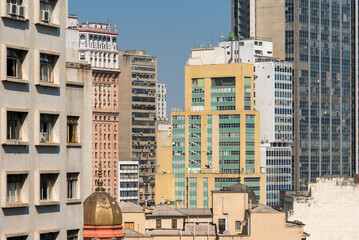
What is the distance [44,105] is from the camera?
33500mm

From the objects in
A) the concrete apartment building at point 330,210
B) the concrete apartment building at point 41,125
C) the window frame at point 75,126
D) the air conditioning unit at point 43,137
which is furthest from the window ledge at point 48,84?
the concrete apartment building at point 330,210

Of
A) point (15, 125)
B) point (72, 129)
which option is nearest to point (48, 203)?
point (15, 125)

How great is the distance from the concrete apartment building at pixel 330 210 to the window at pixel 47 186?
390 feet

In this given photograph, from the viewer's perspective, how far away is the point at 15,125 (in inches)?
1281

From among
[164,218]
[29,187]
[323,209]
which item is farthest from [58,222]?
[323,209]

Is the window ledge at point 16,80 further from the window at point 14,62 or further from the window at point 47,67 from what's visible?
the window at point 47,67

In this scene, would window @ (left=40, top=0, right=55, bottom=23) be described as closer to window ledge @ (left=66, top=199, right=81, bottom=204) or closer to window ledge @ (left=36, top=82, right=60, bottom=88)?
window ledge @ (left=36, top=82, right=60, bottom=88)

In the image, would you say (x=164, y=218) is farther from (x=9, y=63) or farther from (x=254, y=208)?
(x=9, y=63)

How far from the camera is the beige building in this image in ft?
325

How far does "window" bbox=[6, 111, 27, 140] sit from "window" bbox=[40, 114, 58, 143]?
854 millimetres

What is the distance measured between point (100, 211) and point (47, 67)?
2036 centimetres

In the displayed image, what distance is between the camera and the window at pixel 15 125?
32094mm

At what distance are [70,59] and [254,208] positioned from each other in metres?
71.7

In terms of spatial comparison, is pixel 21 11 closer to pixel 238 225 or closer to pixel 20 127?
pixel 20 127
